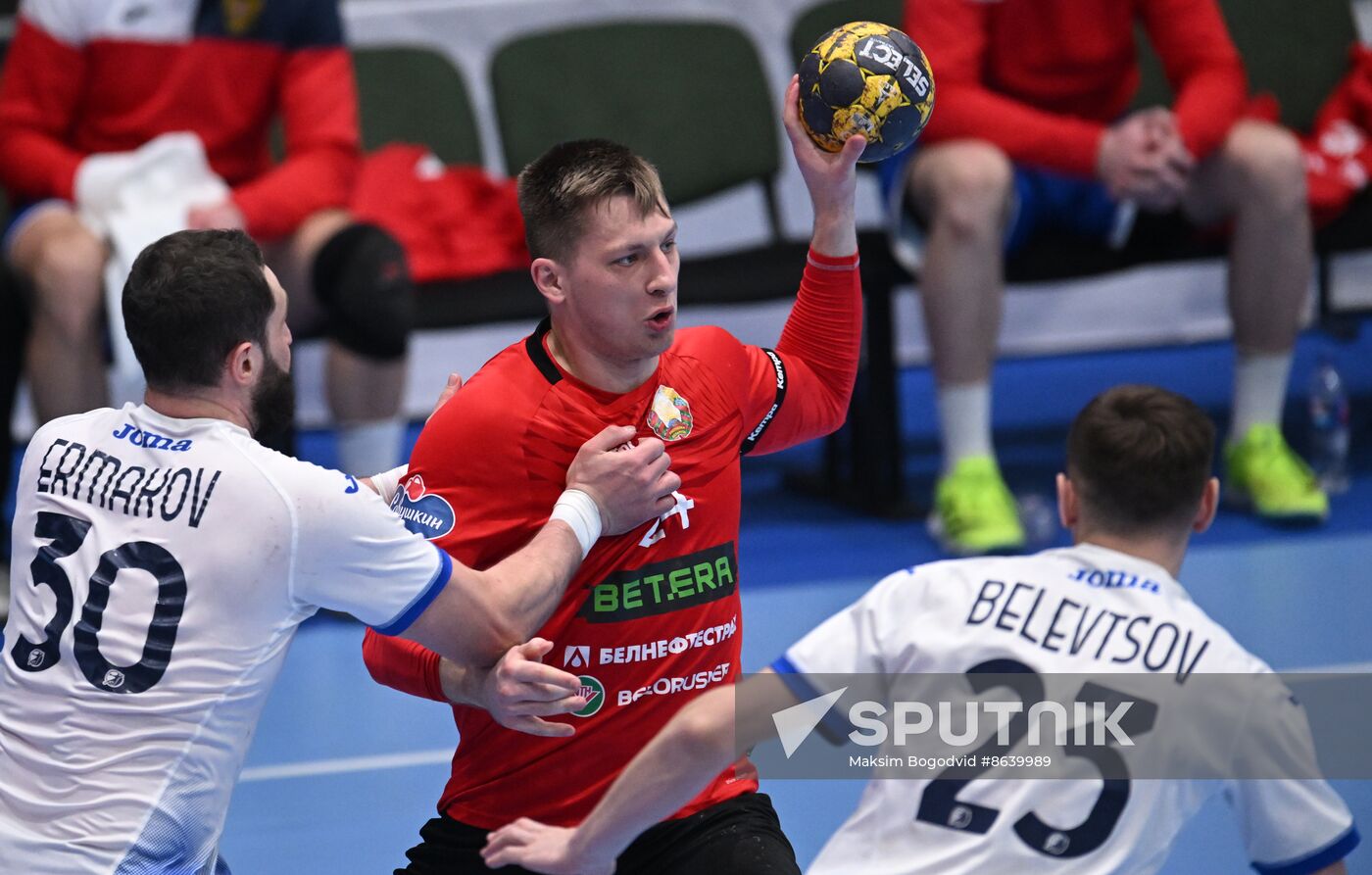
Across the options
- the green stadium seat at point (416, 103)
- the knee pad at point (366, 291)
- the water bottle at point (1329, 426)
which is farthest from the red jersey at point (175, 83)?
the water bottle at point (1329, 426)

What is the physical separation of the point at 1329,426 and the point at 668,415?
4144 millimetres

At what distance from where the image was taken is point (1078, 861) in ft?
7.30

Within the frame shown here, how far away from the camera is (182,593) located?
2.41 meters

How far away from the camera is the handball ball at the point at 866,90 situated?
2.87 metres

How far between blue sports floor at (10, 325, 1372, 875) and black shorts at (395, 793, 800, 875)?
0.90 meters

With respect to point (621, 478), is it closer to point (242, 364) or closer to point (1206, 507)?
point (242, 364)

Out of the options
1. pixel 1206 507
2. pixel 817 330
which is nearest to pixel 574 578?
pixel 817 330

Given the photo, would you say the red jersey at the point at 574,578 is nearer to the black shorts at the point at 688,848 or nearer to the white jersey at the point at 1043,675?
the black shorts at the point at 688,848

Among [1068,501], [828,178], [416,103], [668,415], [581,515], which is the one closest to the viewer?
[581,515]

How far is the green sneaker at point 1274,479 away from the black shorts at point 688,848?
3.27 metres

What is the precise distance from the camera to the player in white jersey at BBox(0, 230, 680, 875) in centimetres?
240

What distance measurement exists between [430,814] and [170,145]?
2.37m

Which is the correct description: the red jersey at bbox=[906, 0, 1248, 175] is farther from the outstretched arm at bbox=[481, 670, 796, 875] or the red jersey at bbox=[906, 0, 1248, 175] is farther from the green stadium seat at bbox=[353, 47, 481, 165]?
the outstretched arm at bbox=[481, 670, 796, 875]

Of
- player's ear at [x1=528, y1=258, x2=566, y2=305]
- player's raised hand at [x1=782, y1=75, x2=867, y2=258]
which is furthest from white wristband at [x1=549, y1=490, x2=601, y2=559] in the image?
player's raised hand at [x1=782, y1=75, x2=867, y2=258]
